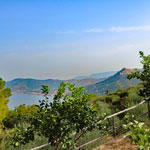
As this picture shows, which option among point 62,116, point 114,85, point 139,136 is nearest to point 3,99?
point 62,116

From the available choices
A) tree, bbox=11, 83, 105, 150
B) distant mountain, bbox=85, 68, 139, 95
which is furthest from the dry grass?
tree, bbox=11, 83, 105, 150

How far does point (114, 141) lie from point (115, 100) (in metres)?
6.41

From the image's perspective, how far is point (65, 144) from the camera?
12.4 ft

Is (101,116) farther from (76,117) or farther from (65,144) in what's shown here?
(65,144)

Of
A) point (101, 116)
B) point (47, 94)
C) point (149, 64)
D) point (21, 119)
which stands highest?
point (149, 64)

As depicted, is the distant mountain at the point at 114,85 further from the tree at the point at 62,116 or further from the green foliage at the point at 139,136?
the green foliage at the point at 139,136

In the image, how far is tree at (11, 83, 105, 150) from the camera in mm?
3793

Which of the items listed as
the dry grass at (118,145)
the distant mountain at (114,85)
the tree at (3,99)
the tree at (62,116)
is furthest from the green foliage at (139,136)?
the tree at (3,99)

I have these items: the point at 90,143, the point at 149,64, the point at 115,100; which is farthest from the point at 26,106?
the point at 149,64

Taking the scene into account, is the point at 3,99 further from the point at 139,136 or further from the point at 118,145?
the point at 139,136

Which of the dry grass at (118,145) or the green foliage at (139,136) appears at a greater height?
the green foliage at (139,136)

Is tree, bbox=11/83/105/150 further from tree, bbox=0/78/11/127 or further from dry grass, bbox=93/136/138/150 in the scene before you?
tree, bbox=0/78/11/127

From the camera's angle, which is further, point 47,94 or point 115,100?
point 115,100

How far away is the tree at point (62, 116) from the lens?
12.4ft
